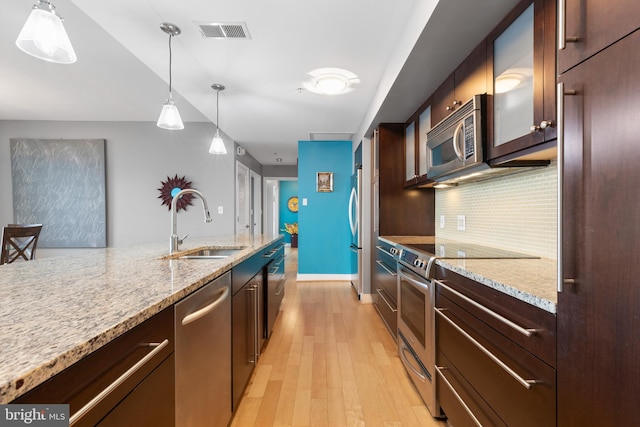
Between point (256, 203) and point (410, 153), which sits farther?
point (256, 203)

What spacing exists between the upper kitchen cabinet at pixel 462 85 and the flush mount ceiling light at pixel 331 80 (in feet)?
2.55

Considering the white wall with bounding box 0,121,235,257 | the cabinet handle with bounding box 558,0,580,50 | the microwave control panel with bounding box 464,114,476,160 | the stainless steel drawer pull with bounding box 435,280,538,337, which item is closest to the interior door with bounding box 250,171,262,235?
the white wall with bounding box 0,121,235,257

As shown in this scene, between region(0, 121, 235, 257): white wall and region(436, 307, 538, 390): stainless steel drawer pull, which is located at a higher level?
region(0, 121, 235, 257): white wall

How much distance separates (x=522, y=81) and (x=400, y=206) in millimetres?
1820

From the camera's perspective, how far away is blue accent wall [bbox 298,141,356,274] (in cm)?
479

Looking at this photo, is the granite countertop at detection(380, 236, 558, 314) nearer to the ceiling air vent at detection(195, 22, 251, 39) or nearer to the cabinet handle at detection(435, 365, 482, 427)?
the cabinet handle at detection(435, 365, 482, 427)

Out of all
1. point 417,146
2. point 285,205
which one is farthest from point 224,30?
point 285,205

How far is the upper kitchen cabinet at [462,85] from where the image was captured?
64.7 inches

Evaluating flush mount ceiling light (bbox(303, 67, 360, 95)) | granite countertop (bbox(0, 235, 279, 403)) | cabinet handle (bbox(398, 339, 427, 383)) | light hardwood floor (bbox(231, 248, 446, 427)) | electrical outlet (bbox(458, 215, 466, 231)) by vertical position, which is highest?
flush mount ceiling light (bbox(303, 67, 360, 95))

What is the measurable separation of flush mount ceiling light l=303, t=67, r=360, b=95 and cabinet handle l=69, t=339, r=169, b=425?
93.5 inches

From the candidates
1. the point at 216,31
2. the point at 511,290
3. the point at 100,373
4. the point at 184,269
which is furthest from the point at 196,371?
the point at 216,31

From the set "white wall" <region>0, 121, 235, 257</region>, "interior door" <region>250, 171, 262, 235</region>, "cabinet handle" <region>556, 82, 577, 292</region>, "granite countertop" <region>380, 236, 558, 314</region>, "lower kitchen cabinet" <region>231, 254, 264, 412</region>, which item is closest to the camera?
"cabinet handle" <region>556, 82, 577, 292</region>

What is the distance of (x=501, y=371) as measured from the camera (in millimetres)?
1018

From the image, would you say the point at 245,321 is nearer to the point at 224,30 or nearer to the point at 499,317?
the point at 499,317
